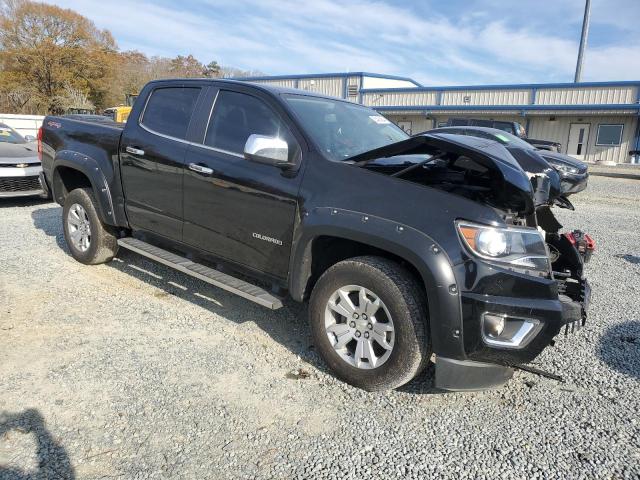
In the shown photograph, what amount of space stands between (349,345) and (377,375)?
→ 0.99ft

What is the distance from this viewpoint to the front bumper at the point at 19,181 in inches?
322

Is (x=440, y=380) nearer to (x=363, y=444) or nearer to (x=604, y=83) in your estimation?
(x=363, y=444)

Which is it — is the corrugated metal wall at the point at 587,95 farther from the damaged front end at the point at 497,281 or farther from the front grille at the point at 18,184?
the damaged front end at the point at 497,281

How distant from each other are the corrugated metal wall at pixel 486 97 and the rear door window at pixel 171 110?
29.8 meters

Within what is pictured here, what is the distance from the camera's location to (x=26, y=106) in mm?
41438

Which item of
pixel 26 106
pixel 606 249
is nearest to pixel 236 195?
pixel 606 249

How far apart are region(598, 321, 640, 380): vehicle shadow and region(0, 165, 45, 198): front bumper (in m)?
8.37

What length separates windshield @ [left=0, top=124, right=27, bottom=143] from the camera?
9613 millimetres

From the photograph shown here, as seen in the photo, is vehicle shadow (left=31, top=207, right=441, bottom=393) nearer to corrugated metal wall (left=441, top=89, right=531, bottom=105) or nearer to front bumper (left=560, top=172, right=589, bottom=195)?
front bumper (left=560, top=172, right=589, bottom=195)

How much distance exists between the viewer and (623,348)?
12.6ft

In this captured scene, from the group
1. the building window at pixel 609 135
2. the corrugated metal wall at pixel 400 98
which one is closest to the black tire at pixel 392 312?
the building window at pixel 609 135

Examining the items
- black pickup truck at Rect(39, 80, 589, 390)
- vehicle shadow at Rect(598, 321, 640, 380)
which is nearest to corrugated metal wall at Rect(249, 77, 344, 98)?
black pickup truck at Rect(39, 80, 589, 390)

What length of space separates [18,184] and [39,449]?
23.6 ft

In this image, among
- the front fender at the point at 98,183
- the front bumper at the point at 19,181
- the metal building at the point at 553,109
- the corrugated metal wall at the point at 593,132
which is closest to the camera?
the front fender at the point at 98,183
